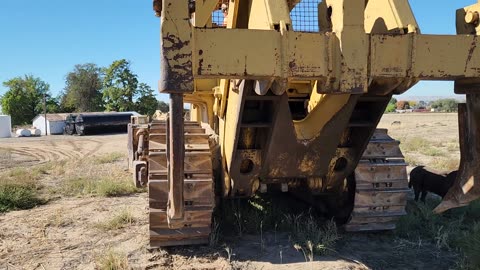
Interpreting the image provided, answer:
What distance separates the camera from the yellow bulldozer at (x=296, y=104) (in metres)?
3.21

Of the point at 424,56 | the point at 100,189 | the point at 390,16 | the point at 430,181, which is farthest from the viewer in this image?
the point at 100,189

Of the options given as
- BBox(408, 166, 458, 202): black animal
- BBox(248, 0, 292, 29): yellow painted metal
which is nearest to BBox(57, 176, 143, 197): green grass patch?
BBox(408, 166, 458, 202): black animal

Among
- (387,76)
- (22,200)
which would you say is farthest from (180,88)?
(22,200)

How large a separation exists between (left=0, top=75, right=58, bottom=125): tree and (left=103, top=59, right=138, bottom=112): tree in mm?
8489

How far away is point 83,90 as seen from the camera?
221 feet

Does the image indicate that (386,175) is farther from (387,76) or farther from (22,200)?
(22,200)

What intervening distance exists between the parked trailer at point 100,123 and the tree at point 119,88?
1778cm

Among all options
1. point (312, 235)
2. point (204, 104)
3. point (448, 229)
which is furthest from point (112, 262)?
point (448, 229)

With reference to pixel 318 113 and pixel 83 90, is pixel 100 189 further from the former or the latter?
pixel 83 90

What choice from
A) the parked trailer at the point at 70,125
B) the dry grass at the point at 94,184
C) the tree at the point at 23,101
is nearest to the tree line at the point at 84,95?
the tree at the point at 23,101

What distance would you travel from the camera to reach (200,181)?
15.0 ft

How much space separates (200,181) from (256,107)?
3.10ft

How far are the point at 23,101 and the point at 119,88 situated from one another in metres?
14.9

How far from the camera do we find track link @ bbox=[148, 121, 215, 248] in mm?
4527
